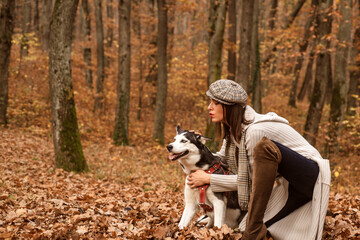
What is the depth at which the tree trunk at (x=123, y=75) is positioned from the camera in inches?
543

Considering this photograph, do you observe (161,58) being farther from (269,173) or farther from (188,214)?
(269,173)

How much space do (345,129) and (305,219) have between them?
15.8 metres

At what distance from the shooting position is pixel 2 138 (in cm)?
1138

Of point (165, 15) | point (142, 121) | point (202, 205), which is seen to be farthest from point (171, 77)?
point (202, 205)

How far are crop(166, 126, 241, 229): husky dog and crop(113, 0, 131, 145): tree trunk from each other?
1052 cm

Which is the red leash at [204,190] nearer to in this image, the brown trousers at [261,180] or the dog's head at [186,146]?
the dog's head at [186,146]

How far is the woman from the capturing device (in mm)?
3094

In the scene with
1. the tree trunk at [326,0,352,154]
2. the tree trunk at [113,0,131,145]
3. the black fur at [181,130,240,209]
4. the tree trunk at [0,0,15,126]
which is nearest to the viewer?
the black fur at [181,130,240,209]

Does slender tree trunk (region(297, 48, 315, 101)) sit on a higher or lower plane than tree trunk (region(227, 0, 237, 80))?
lower

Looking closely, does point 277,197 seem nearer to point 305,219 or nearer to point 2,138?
point 305,219

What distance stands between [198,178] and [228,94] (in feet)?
3.78

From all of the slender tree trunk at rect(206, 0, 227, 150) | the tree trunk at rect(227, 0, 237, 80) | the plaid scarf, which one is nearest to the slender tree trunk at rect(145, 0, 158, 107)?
the tree trunk at rect(227, 0, 237, 80)

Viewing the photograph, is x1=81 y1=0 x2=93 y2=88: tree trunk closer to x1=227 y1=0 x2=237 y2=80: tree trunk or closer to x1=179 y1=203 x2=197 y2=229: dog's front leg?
x1=227 y1=0 x2=237 y2=80: tree trunk

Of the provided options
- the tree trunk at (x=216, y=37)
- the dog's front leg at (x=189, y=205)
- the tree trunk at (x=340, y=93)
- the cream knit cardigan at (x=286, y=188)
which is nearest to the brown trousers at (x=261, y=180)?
the cream knit cardigan at (x=286, y=188)
